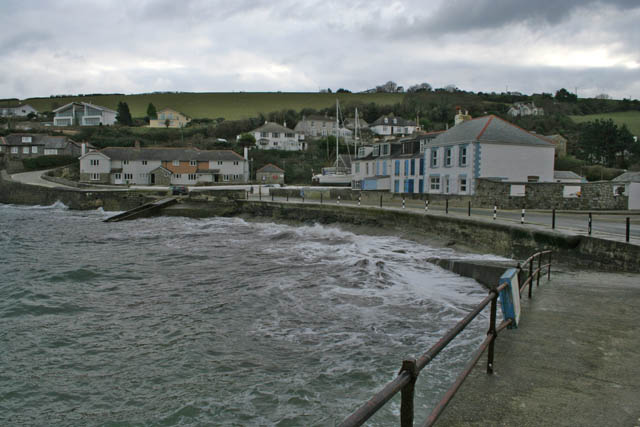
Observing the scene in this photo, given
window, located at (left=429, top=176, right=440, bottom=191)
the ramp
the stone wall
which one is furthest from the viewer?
the ramp

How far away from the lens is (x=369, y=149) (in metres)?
49.0

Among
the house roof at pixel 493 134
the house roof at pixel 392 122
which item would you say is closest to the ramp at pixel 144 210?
the house roof at pixel 493 134

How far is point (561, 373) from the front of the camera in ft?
14.9

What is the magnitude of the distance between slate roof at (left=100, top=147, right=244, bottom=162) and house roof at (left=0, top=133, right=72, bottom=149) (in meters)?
15.9

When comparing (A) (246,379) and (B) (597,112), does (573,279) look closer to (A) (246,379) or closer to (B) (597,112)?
(A) (246,379)

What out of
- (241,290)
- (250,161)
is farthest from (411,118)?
(241,290)

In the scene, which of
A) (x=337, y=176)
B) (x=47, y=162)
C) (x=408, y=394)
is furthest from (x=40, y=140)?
(x=408, y=394)

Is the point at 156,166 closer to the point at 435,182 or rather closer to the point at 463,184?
the point at 435,182

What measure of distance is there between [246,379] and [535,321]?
166 inches

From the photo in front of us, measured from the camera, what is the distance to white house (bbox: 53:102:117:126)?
106 metres

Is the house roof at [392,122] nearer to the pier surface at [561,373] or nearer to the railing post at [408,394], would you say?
the pier surface at [561,373]

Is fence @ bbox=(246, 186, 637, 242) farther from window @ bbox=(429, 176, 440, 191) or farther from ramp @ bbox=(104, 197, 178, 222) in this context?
ramp @ bbox=(104, 197, 178, 222)

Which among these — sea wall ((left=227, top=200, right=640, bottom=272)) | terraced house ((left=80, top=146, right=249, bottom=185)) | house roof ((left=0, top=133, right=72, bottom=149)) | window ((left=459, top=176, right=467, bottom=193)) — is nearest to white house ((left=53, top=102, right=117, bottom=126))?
house roof ((left=0, top=133, right=72, bottom=149))

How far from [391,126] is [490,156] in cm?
7493
